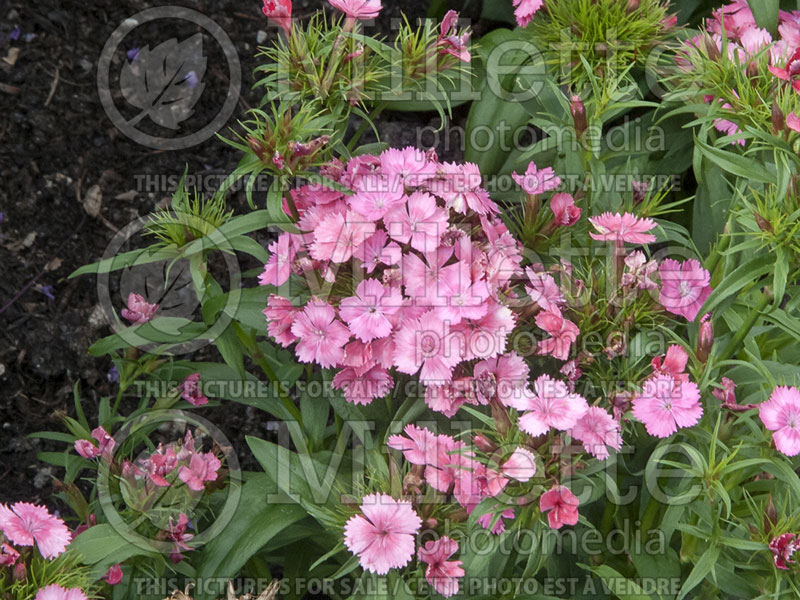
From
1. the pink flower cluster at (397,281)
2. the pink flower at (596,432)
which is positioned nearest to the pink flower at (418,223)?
the pink flower cluster at (397,281)

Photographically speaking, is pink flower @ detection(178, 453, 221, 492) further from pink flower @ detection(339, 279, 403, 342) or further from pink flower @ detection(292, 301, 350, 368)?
pink flower @ detection(339, 279, 403, 342)

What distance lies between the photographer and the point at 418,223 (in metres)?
1.51

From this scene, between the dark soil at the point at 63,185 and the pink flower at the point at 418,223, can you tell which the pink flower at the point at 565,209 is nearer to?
the pink flower at the point at 418,223

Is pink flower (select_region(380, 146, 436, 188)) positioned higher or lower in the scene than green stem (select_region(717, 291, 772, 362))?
higher

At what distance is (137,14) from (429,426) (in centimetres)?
180

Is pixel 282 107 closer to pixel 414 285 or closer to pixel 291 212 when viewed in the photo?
pixel 291 212

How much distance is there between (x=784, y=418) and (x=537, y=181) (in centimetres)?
64

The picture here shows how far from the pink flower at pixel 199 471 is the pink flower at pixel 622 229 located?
31.5 inches

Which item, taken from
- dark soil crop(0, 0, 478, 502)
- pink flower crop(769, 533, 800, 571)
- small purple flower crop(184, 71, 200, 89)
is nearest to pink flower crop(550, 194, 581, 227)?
pink flower crop(769, 533, 800, 571)

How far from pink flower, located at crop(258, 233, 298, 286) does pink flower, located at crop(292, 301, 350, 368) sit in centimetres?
8

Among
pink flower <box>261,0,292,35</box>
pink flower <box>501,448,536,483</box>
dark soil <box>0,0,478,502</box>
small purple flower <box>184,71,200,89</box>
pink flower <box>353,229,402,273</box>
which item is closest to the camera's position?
pink flower <box>501,448,536,483</box>

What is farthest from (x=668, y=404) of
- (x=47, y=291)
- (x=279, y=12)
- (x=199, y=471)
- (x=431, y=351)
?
(x=47, y=291)

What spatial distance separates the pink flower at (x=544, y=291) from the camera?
1522 millimetres

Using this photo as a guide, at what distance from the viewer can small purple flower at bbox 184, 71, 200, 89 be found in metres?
2.78
